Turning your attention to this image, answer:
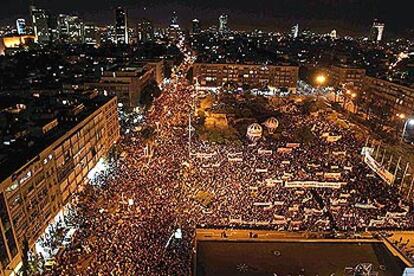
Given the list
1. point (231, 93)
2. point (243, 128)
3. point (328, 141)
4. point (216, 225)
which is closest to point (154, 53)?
point (231, 93)

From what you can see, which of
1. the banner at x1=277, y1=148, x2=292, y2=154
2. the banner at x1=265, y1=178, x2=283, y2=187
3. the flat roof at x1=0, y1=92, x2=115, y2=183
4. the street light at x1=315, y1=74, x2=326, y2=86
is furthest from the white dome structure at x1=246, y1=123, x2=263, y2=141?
the street light at x1=315, y1=74, x2=326, y2=86

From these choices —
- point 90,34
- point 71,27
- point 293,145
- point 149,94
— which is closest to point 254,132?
point 293,145

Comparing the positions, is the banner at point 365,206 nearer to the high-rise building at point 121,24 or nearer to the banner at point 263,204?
the banner at point 263,204

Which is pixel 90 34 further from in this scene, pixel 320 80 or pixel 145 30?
pixel 320 80

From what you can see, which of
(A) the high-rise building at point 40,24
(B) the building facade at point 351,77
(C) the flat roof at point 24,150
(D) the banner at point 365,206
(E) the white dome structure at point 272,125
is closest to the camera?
(C) the flat roof at point 24,150

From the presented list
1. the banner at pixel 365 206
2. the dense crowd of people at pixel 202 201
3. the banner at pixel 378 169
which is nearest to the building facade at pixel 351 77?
the dense crowd of people at pixel 202 201
